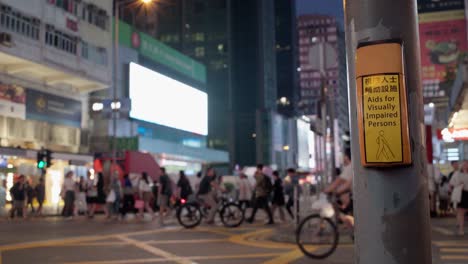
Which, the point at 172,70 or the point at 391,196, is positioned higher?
the point at 172,70

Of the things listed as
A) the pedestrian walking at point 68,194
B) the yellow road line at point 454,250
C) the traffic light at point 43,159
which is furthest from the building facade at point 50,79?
the yellow road line at point 454,250

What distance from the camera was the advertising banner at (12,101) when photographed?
3366 centimetres

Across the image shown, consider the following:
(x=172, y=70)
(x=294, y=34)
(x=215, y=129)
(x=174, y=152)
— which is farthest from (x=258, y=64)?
(x=174, y=152)

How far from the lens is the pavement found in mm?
9000

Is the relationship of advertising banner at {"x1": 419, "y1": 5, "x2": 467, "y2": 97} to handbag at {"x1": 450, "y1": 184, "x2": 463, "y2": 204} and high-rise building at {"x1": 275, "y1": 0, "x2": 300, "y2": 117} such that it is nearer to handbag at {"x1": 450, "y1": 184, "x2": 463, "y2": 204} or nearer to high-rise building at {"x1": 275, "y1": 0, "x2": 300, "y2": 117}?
handbag at {"x1": 450, "y1": 184, "x2": 463, "y2": 204}

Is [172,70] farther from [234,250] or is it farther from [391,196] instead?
[391,196]

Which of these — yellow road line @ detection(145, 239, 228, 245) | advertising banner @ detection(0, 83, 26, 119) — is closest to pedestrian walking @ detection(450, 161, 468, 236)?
yellow road line @ detection(145, 239, 228, 245)

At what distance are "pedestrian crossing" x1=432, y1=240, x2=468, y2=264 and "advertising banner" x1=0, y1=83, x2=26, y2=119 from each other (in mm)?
28561

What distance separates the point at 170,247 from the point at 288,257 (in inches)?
102

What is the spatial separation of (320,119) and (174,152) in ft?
140

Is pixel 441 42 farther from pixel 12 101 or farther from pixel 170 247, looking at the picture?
pixel 12 101

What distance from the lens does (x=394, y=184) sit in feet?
9.61

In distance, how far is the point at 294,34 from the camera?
142 metres

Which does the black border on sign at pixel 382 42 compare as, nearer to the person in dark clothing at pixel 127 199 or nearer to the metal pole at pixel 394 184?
the metal pole at pixel 394 184
